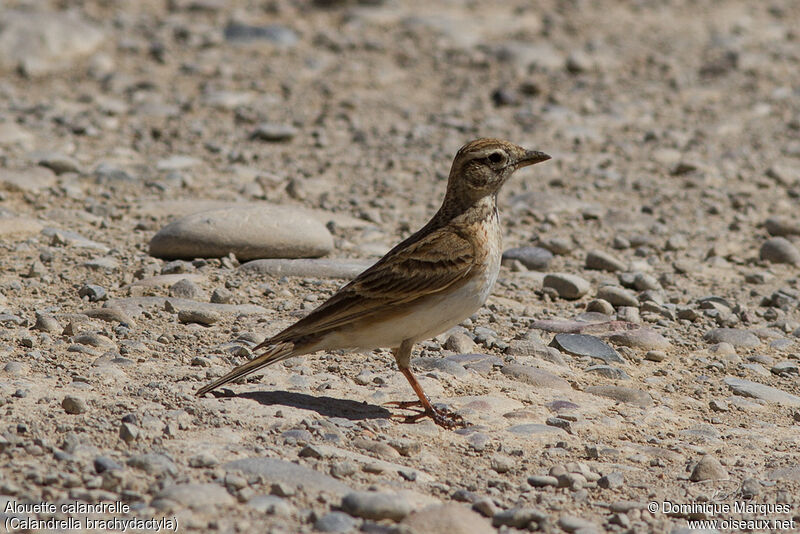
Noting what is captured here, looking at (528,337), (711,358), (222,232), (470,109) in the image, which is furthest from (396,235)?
(470,109)

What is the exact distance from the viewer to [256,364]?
625 cm

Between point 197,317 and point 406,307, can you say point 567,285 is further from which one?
point 197,317

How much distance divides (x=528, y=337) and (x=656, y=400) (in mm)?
1159

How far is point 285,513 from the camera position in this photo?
4867 millimetres

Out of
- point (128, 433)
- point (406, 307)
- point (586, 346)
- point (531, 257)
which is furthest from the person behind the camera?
point (531, 257)

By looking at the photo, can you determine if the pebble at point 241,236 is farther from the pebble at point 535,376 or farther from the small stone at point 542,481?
the small stone at point 542,481

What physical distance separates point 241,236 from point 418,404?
294cm

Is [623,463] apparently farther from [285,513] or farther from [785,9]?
[785,9]

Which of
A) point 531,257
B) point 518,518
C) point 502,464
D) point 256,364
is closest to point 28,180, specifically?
point 531,257

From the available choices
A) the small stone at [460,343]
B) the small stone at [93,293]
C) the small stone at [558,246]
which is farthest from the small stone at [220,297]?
the small stone at [558,246]

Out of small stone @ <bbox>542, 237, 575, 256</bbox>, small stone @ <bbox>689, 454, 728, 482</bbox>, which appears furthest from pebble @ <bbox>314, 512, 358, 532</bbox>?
small stone @ <bbox>542, 237, 575, 256</bbox>

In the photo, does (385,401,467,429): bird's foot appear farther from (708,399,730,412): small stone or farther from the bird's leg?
(708,399,730,412): small stone

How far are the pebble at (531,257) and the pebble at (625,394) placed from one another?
8.48 feet

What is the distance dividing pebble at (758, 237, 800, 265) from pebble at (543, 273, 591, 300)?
7.25 feet
